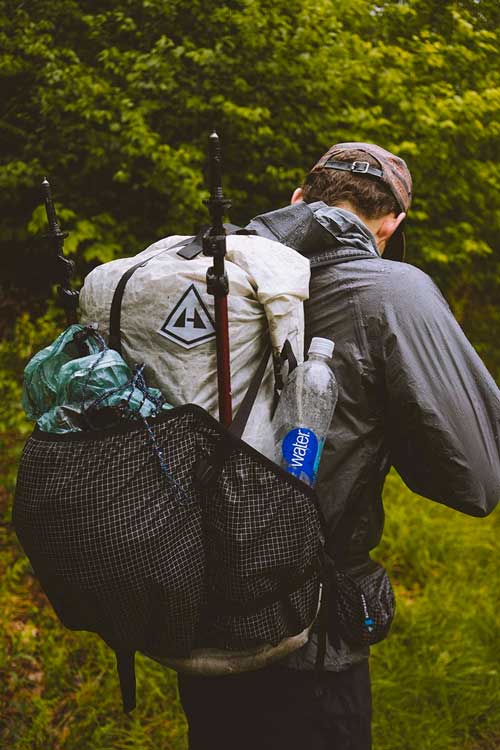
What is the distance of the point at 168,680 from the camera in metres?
3.11

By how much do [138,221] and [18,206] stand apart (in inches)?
45.9

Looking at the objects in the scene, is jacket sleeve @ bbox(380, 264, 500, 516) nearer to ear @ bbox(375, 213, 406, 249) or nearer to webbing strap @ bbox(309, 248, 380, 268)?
webbing strap @ bbox(309, 248, 380, 268)

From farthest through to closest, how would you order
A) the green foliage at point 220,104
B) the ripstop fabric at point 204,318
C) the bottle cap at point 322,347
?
the green foliage at point 220,104, the bottle cap at point 322,347, the ripstop fabric at point 204,318

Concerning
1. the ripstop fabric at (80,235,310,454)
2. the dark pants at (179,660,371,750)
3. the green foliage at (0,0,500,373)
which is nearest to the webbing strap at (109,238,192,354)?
the ripstop fabric at (80,235,310,454)

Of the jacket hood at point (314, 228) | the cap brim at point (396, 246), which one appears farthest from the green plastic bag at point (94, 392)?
the cap brim at point (396, 246)

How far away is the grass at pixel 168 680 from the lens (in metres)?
2.85

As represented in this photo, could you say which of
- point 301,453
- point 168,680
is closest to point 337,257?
point 301,453

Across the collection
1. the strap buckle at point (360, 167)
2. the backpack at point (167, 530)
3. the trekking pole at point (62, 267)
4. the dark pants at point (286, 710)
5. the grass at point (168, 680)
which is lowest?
the grass at point (168, 680)

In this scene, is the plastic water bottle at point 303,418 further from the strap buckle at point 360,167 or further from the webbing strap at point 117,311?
the strap buckle at point 360,167

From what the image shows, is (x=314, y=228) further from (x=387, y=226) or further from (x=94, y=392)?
(x=94, y=392)

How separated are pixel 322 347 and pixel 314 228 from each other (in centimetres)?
31

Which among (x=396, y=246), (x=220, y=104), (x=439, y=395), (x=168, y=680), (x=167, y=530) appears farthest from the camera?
(x=220, y=104)

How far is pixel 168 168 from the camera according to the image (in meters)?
4.71

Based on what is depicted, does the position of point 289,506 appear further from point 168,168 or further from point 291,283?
point 168,168
